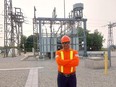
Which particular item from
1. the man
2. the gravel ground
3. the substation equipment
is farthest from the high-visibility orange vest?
the substation equipment

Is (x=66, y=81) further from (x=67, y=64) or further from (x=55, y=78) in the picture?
(x=55, y=78)

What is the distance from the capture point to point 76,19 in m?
37.4

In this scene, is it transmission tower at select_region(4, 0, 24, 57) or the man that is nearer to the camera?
the man

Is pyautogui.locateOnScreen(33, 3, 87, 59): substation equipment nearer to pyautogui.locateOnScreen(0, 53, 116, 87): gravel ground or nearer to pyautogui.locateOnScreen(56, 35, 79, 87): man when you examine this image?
pyautogui.locateOnScreen(0, 53, 116, 87): gravel ground

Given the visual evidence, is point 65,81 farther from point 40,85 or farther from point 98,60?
point 98,60

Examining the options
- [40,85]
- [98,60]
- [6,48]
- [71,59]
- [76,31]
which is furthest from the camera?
[6,48]

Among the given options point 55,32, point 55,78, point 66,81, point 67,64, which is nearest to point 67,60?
point 67,64

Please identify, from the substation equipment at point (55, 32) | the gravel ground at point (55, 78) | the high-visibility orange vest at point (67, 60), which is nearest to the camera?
the high-visibility orange vest at point (67, 60)

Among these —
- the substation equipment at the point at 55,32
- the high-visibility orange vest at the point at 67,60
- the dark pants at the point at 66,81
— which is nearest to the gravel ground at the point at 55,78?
the dark pants at the point at 66,81

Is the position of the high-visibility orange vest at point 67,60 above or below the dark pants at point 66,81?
above

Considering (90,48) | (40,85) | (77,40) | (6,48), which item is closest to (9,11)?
(6,48)

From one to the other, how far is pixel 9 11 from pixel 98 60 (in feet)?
112

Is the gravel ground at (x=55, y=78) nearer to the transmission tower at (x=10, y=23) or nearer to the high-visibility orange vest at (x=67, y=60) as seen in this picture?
the high-visibility orange vest at (x=67, y=60)

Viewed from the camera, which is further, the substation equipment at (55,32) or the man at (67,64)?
the substation equipment at (55,32)
